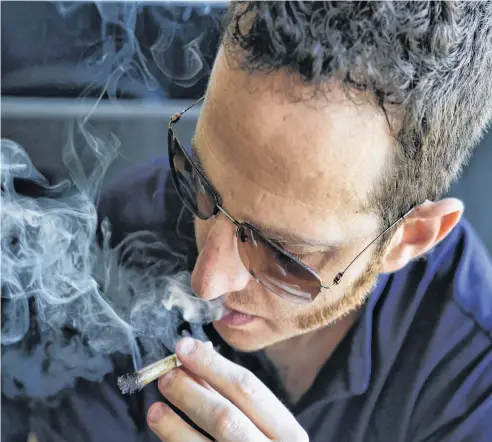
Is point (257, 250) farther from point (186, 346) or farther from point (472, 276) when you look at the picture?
point (472, 276)

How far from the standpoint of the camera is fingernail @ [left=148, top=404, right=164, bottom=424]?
77 centimetres

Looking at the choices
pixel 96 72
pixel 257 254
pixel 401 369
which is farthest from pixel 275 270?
pixel 96 72

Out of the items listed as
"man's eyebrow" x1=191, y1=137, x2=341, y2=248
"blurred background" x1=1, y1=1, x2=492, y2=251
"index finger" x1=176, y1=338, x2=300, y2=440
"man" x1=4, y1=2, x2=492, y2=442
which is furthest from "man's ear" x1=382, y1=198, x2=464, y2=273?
"blurred background" x1=1, y1=1, x2=492, y2=251

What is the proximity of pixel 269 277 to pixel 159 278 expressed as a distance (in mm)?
224

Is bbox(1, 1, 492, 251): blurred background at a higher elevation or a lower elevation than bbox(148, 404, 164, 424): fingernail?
higher

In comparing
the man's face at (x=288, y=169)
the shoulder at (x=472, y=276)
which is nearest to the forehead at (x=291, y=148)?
the man's face at (x=288, y=169)

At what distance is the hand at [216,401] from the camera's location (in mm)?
714

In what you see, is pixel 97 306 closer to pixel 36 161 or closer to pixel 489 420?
pixel 36 161

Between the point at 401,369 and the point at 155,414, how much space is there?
0.35m

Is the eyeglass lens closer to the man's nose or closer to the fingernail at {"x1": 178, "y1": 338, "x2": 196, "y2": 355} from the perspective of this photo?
the man's nose

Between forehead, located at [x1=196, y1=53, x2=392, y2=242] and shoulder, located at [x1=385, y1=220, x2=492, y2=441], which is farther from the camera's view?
shoulder, located at [x1=385, y1=220, x2=492, y2=441]

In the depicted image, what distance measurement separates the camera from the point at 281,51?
0.60 metres

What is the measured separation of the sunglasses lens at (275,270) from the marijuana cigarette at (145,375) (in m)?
0.17

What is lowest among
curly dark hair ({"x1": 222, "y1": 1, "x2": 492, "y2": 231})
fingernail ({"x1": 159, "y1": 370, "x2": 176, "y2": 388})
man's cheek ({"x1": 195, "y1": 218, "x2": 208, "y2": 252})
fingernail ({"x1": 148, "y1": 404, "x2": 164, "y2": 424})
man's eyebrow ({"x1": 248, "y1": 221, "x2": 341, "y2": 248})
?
fingernail ({"x1": 148, "y1": 404, "x2": 164, "y2": 424})
